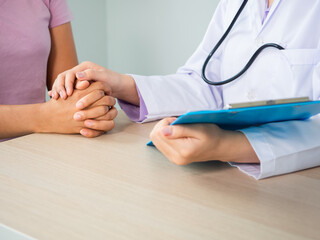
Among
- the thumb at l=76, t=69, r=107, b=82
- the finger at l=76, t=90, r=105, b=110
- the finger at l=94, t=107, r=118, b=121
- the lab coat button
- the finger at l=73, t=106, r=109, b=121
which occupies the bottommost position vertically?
the finger at l=94, t=107, r=118, b=121

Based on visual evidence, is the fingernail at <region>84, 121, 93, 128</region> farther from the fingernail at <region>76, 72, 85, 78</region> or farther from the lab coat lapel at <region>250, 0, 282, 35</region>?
the lab coat lapel at <region>250, 0, 282, 35</region>

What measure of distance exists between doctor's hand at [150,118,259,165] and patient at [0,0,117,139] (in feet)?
0.80

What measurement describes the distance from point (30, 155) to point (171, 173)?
27cm

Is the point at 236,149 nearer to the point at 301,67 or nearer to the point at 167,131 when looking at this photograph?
the point at 167,131

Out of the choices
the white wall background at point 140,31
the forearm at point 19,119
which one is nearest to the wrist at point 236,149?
the forearm at point 19,119

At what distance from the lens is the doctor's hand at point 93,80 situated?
0.80 meters

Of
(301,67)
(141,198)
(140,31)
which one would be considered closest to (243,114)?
(141,198)

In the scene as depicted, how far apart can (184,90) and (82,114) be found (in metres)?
0.29

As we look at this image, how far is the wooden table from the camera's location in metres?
0.42

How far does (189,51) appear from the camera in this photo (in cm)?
237

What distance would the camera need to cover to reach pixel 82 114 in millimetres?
769

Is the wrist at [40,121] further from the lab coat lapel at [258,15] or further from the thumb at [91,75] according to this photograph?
the lab coat lapel at [258,15]

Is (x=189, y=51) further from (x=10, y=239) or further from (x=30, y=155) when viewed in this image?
(x=10, y=239)

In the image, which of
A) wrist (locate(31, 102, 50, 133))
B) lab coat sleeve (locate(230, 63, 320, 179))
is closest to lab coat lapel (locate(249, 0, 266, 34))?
lab coat sleeve (locate(230, 63, 320, 179))
